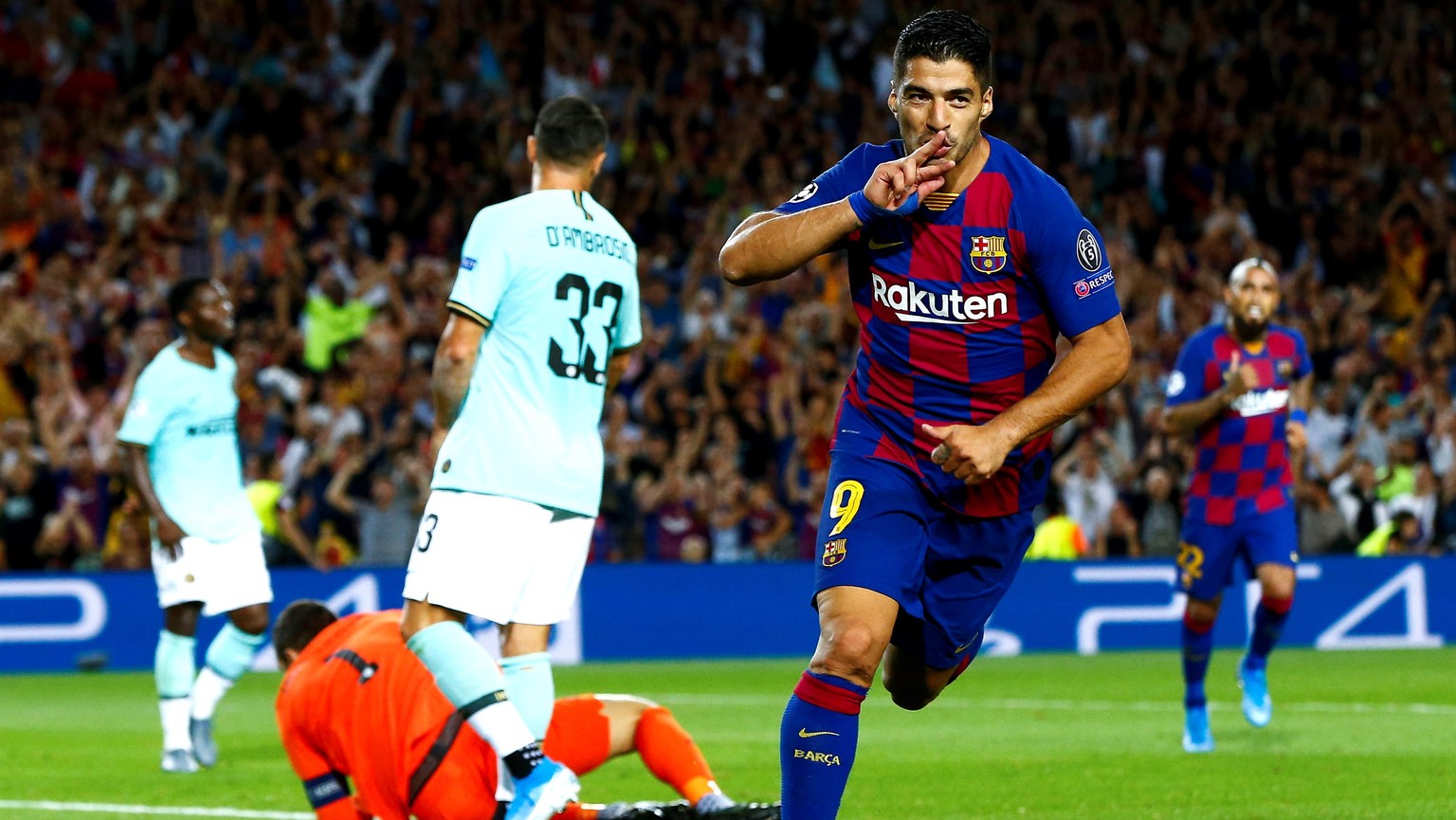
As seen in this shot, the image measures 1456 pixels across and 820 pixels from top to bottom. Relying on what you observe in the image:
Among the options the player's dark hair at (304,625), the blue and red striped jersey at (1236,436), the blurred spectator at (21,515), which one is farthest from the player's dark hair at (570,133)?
the blurred spectator at (21,515)

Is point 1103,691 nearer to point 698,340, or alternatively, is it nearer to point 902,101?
point 698,340

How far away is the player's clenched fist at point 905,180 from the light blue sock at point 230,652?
5789 mm

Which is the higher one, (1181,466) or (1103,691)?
(1181,466)

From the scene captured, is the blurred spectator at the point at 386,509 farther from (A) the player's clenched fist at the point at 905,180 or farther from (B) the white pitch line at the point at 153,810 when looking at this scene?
(A) the player's clenched fist at the point at 905,180

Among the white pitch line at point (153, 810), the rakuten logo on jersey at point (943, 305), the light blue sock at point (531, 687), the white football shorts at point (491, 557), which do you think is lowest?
the white pitch line at point (153, 810)

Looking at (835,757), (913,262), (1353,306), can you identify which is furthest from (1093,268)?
(1353,306)

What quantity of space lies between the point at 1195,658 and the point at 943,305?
510cm

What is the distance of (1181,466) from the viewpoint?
18.2 metres

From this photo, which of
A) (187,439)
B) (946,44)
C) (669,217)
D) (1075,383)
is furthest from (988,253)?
(669,217)

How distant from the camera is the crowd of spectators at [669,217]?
17.3 metres

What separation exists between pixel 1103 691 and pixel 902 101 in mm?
8658

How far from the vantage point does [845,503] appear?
17.1 feet

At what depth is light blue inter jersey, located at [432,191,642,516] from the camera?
621 centimetres

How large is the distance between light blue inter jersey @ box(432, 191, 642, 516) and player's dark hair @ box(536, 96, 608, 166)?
0.15 m
